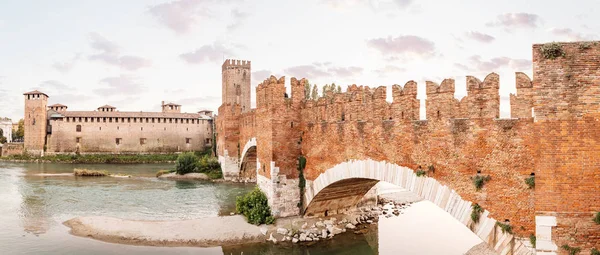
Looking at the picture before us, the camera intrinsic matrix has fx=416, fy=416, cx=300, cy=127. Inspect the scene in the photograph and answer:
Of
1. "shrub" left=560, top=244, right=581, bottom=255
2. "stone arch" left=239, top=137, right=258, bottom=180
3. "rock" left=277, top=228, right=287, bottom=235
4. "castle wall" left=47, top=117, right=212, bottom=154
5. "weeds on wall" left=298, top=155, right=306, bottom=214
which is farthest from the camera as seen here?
"castle wall" left=47, top=117, right=212, bottom=154

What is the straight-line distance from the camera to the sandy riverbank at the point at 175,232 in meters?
15.3

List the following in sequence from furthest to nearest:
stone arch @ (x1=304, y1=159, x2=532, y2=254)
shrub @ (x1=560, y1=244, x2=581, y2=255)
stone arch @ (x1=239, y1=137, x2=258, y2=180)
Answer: stone arch @ (x1=239, y1=137, x2=258, y2=180) → stone arch @ (x1=304, y1=159, x2=532, y2=254) → shrub @ (x1=560, y1=244, x2=581, y2=255)

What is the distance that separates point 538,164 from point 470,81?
2373 millimetres

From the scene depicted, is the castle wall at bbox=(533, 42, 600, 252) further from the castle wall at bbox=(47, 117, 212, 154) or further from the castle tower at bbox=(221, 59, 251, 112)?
the castle wall at bbox=(47, 117, 212, 154)

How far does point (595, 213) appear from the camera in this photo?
6984mm

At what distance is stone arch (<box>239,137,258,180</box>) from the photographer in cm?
3140

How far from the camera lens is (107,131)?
59.9m

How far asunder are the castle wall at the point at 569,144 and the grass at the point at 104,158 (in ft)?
181

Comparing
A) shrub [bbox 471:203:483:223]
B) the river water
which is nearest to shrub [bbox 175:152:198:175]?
the river water

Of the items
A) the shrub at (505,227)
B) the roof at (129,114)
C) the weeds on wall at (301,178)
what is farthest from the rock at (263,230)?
the roof at (129,114)

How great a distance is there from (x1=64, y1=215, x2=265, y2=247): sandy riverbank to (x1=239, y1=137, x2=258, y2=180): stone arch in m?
13.4

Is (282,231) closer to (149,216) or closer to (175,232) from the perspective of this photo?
(175,232)

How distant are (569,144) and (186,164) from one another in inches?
1343

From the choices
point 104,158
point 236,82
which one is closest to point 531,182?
point 236,82
